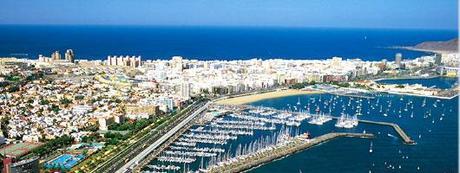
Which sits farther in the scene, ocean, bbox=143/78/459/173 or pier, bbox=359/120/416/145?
pier, bbox=359/120/416/145

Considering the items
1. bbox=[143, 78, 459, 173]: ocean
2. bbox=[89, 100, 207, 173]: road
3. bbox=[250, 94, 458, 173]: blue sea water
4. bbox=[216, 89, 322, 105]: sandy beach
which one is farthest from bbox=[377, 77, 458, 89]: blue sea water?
bbox=[89, 100, 207, 173]: road

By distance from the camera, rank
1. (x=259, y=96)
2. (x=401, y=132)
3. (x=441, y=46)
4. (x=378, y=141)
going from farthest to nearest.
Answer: (x=441, y=46) < (x=259, y=96) < (x=401, y=132) < (x=378, y=141)

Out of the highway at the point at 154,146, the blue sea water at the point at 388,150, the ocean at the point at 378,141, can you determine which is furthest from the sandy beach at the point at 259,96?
the blue sea water at the point at 388,150

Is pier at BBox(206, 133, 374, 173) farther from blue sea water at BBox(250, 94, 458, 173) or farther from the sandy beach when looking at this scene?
the sandy beach

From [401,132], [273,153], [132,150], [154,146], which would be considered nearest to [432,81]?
[401,132]

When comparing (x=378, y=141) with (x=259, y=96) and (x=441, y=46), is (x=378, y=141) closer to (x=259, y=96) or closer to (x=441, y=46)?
(x=259, y=96)
